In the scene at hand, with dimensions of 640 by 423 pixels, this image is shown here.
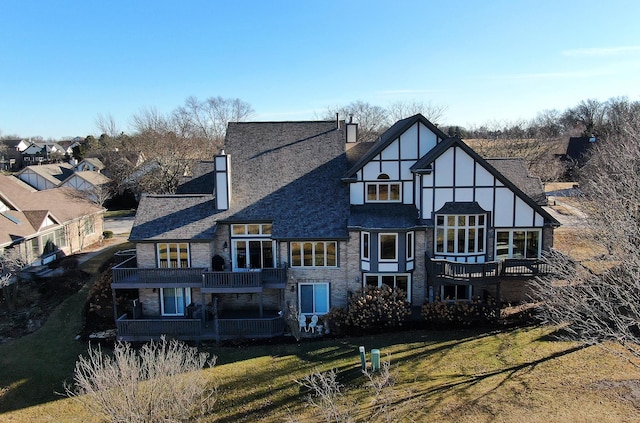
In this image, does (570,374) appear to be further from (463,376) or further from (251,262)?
(251,262)

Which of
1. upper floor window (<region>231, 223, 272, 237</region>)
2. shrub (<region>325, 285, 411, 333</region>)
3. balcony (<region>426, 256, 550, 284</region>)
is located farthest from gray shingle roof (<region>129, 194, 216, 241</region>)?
balcony (<region>426, 256, 550, 284</region>)

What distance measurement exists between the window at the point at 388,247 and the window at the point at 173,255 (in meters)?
10.3

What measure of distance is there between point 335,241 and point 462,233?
260 inches

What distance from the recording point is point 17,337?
23.3 metres

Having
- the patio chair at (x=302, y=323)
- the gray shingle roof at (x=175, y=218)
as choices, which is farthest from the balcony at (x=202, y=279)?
the patio chair at (x=302, y=323)

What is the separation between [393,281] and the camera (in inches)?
936

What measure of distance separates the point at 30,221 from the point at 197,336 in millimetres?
19733

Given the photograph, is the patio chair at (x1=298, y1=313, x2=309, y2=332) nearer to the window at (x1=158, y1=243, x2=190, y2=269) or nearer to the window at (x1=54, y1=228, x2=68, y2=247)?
the window at (x1=158, y1=243, x2=190, y2=269)

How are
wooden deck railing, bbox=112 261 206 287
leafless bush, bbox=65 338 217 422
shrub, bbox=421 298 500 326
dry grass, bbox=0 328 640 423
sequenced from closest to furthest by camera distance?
leafless bush, bbox=65 338 217 422
dry grass, bbox=0 328 640 423
shrub, bbox=421 298 500 326
wooden deck railing, bbox=112 261 206 287

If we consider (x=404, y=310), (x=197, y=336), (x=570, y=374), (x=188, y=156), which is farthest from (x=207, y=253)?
(x=188, y=156)

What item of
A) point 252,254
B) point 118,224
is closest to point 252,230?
point 252,254

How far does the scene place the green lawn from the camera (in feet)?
49.9

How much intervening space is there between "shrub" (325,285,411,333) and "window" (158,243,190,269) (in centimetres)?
827

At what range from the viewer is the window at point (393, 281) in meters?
23.7
